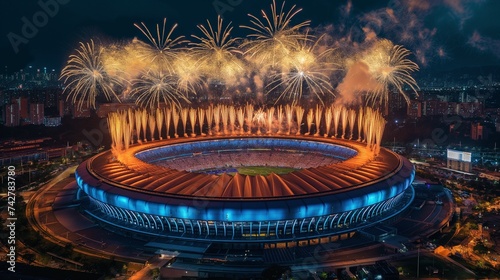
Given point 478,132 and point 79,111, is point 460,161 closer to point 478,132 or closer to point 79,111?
point 478,132

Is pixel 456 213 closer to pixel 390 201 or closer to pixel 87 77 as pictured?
pixel 390 201

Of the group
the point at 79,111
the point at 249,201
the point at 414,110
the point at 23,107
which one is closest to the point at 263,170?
the point at 249,201

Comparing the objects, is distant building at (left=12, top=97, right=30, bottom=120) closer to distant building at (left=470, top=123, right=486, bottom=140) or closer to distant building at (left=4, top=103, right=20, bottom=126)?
distant building at (left=4, top=103, right=20, bottom=126)

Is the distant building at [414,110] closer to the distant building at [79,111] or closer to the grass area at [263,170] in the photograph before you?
the grass area at [263,170]

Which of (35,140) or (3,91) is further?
(3,91)

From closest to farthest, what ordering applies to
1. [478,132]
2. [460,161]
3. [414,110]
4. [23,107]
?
[460,161]
[478,132]
[23,107]
[414,110]

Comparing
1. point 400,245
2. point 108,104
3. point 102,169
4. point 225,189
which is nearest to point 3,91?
point 108,104

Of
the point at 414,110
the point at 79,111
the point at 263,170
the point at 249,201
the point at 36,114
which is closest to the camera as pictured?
the point at 249,201
